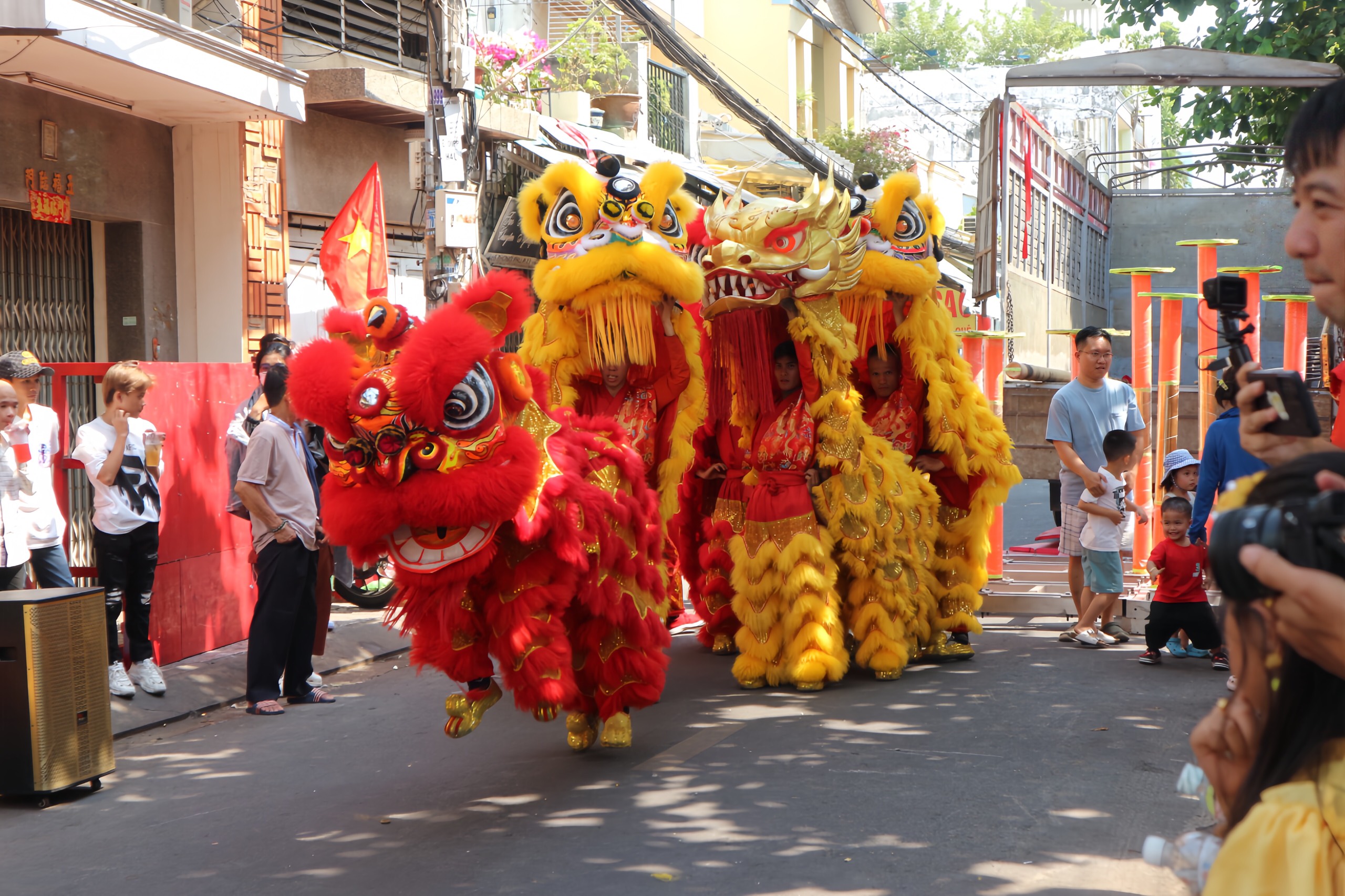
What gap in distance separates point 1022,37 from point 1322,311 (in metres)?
48.6

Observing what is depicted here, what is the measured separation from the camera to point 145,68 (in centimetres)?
773

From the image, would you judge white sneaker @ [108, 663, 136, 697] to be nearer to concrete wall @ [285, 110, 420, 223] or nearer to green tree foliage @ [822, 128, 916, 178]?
concrete wall @ [285, 110, 420, 223]

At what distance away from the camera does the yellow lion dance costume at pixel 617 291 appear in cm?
614

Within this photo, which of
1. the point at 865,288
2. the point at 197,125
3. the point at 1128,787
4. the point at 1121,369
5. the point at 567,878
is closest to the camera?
the point at 567,878

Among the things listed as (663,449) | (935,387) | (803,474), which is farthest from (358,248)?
(935,387)

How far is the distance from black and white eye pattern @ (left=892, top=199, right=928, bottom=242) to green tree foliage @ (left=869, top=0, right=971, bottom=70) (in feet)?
132

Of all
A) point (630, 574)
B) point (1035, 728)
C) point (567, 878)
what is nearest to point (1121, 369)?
point (1035, 728)

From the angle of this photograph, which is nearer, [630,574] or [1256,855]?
[1256,855]

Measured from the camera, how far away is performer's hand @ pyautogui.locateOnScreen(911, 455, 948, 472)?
7047 millimetres

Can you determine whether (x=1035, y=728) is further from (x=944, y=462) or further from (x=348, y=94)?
(x=348, y=94)

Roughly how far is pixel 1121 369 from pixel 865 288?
11.3 meters

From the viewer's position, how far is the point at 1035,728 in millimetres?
5566

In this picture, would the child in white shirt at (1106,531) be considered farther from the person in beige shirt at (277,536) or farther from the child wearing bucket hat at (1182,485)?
the person in beige shirt at (277,536)

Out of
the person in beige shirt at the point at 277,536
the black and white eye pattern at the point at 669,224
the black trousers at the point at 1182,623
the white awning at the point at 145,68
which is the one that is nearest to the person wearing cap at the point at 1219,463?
the black trousers at the point at 1182,623
